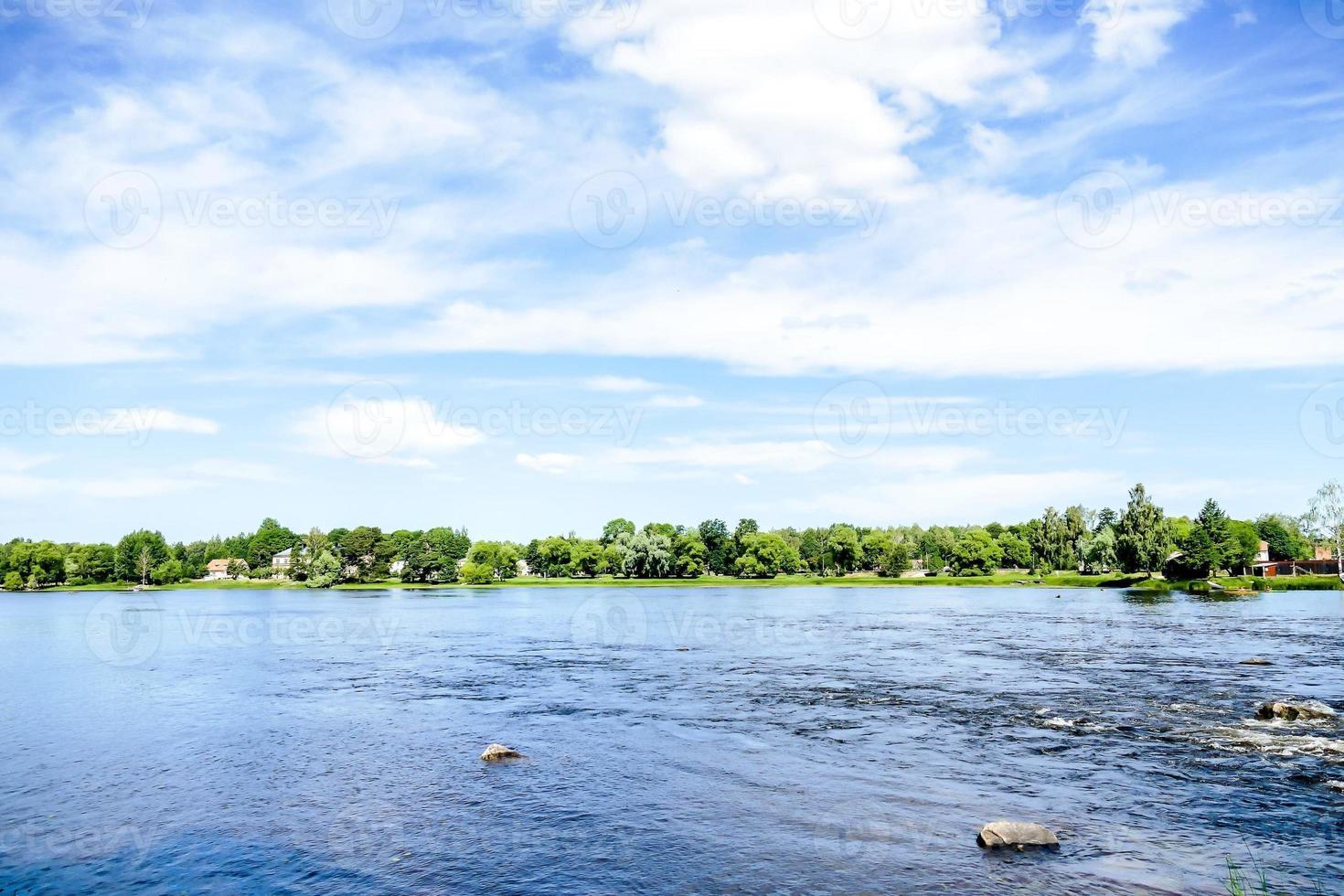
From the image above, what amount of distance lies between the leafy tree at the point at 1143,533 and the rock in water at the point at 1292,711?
15189 centimetres

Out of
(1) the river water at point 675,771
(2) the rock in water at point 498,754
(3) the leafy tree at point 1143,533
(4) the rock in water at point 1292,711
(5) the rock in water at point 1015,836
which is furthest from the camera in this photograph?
Answer: (3) the leafy tree at point 1143,533

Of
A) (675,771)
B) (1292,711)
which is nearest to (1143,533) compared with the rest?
(1292,711)

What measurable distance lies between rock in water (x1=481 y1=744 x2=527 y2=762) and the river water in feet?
2.78

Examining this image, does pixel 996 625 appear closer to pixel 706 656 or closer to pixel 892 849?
pixel 706 656

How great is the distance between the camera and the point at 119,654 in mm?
72625

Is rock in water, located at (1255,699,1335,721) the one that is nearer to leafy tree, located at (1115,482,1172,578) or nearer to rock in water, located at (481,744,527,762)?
rock in water, located at (481,744,527,762)

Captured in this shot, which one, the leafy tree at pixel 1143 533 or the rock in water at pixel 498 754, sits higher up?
the leafy tree at pixel 1143 533

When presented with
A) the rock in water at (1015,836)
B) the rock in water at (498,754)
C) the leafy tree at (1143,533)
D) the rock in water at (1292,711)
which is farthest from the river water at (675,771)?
the leafy tree at (1143,533)

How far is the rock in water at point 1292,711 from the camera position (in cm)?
3650

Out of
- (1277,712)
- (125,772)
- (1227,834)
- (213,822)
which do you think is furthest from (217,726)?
(1277,712)

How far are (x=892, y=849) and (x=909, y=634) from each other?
6378cm

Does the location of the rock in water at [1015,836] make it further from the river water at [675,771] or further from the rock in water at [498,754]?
the rock in water at [498,754]

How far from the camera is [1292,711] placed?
36812 mm

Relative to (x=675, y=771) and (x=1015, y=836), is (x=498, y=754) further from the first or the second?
(x=1015, y=836)
